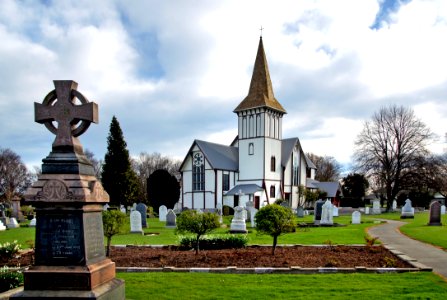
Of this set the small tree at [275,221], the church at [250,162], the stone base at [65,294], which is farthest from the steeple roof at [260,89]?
the stone base at [65,294]

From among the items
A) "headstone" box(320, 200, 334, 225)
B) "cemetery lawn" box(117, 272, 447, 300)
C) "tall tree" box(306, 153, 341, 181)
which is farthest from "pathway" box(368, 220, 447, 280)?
"tall tree" box(306, 153, 341, 181)

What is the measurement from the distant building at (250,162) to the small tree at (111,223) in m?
30.3

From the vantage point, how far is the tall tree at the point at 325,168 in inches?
3103

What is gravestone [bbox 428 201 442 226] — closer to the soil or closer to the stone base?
the soil

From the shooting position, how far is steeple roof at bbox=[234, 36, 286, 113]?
1702 inches

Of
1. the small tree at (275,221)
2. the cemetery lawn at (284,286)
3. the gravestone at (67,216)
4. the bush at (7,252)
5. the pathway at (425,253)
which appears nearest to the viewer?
the gravestone at (67,216)

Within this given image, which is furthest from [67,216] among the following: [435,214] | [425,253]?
[435,214]

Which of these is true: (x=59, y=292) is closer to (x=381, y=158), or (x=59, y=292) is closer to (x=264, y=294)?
(x=264, y=294)

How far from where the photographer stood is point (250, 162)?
4372 centimetres

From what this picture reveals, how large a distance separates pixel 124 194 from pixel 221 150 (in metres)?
13.6

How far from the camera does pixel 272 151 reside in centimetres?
4384

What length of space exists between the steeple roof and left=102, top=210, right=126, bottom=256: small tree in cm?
3323

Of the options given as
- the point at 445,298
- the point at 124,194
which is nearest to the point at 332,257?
the point at 445,298

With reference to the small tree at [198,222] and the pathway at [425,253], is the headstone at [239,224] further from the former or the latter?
the small tree at [198,222]
